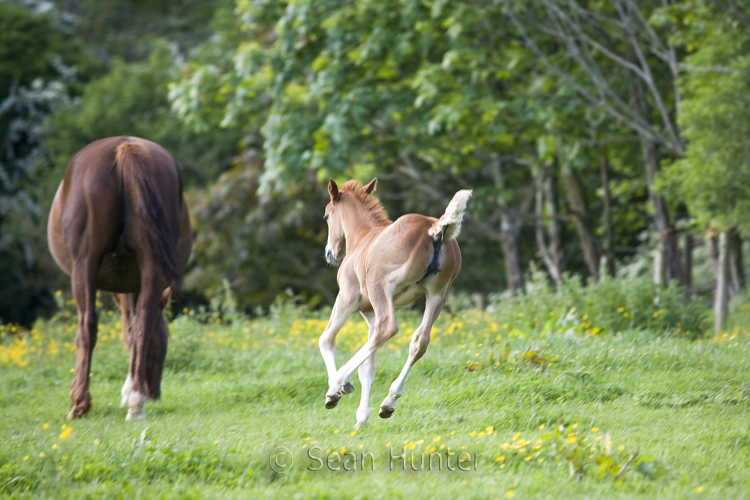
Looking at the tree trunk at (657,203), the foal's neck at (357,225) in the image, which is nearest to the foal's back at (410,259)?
the foal's neck at (357,225)

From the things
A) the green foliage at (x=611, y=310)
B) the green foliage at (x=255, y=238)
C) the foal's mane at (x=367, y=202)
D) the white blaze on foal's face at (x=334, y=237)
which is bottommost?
the green foliage at (x=255, y=238)

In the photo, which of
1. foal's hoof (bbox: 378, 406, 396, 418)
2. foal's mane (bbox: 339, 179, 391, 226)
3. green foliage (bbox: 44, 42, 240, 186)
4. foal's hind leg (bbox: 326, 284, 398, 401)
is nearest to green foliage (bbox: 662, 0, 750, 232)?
foal's mane (bbox: 339, 179, 391, 226)

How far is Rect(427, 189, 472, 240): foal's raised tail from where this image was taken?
5312 mm

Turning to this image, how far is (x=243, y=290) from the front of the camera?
2023 cm

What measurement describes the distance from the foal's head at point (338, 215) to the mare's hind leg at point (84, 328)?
7.20 feet

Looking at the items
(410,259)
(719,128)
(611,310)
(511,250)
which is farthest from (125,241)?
(511,250)

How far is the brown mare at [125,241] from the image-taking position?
720cm

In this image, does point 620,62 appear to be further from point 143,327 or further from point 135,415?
point 135,415

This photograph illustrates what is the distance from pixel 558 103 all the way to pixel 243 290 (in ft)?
32.1

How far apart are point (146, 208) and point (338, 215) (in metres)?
1.81

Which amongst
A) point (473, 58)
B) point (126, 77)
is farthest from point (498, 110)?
point (126, 77)

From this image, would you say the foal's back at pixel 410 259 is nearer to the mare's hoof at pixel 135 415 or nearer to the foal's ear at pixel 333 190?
the foal's ear at pixel 333 190

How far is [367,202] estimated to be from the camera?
6.48 m

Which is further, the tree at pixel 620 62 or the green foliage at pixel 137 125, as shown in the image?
the green foliage at pixel 137 125
